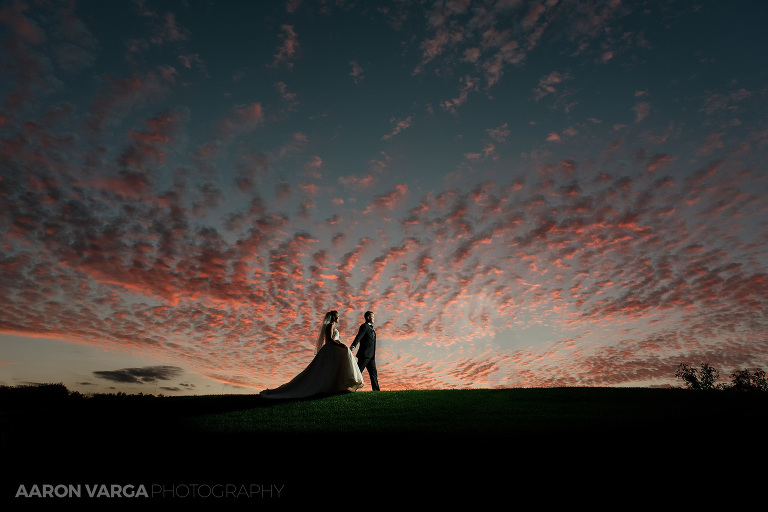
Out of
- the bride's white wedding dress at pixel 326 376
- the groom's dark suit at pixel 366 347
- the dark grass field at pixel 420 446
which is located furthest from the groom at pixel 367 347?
the dark grass field at pixel 420 446

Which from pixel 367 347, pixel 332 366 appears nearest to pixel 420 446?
pixel 332 366

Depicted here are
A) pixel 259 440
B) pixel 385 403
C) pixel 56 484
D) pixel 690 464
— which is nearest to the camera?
pixel 56 484

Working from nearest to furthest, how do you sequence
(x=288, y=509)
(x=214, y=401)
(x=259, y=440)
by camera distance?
(x=288, y=509) < (x=259, y=440) < (x=214, y=401)

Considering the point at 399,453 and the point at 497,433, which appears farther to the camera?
the point at 497,433

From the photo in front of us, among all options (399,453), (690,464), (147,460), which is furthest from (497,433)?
(147,460)

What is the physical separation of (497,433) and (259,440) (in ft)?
23.5

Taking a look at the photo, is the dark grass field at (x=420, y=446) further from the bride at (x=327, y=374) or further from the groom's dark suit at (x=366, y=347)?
the groom's dark suit at (x=366, y=347)

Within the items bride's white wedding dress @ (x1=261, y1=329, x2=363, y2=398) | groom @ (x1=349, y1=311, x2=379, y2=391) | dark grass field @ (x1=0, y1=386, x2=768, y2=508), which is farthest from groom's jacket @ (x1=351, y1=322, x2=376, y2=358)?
dark grass field @ (x1=0, y1=386, x2=768, y2=508)

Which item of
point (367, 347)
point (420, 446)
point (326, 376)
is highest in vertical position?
point (367, 347)

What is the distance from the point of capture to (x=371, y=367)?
22.6 meters

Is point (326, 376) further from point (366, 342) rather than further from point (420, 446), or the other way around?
point (420, 446)

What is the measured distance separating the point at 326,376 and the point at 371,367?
8.65ft

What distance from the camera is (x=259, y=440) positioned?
504 inches

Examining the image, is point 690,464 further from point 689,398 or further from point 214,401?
point 214,401
